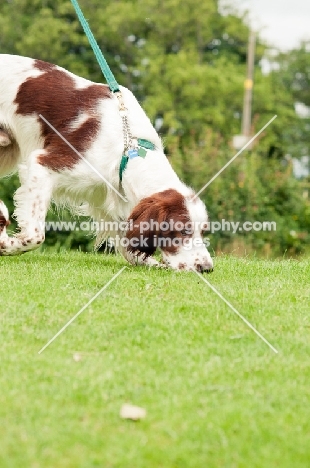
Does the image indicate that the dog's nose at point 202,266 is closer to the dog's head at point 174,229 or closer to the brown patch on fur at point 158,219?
the dog's head at point 174,229

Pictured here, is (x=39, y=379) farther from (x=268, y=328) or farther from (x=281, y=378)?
(x=268, y=328)

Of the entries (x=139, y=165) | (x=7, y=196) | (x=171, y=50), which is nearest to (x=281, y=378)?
(x=139, y=165)

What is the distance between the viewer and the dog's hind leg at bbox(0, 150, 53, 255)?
18.8 feet

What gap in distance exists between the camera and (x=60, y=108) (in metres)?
5.89

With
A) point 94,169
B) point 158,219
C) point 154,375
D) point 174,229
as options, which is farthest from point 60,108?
point 154,375

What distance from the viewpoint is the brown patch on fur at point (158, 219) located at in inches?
210

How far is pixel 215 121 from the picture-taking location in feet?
113

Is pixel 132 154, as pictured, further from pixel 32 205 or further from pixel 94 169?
pixel 32 205

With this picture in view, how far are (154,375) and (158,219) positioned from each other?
231 cm

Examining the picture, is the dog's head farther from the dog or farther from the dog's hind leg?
the dog's hind leg

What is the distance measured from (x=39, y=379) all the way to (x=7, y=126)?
11.7 ft

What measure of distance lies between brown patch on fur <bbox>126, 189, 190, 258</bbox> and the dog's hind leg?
0.75m

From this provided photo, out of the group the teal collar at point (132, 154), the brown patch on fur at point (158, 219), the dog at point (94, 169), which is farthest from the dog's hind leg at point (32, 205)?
the brown patch on fur at point (158, 219)

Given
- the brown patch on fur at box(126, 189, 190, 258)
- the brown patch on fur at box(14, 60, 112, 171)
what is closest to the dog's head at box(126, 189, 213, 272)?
the brown patch on fur at box(126, 189, 190, 258)
